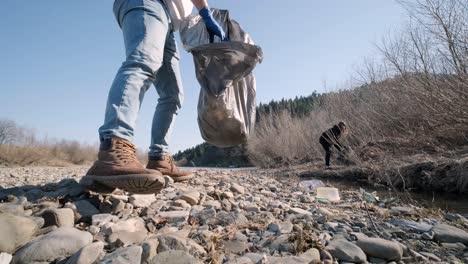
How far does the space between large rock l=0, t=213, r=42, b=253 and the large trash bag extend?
1066mm

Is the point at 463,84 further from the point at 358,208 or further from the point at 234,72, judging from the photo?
the point at 234,72

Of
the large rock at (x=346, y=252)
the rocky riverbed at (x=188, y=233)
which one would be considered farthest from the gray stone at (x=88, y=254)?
the large rock at (x=346, y=252)

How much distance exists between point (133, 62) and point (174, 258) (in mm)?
1068

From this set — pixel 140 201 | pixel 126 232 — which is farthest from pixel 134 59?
pixel 126 232

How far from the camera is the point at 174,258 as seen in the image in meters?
0.97

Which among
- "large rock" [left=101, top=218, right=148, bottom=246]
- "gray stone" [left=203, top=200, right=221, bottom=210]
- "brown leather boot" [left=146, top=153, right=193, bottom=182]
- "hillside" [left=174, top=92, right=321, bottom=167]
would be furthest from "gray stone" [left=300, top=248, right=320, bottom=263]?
"hillside" [left=174, top=92, right=321, bottom=167]

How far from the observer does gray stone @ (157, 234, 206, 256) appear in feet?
3.53

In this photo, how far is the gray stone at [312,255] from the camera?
3.63ft

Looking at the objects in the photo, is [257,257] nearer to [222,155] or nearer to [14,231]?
[14,231]

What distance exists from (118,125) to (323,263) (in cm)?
112

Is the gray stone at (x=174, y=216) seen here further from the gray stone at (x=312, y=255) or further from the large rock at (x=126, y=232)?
the gray stone at (x=312, y=255)

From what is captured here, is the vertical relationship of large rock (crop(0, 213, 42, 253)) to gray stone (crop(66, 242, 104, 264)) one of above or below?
above

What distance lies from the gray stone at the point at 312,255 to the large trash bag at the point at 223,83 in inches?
38.5

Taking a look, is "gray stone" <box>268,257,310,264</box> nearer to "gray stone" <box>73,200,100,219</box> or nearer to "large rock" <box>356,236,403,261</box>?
"large rock" <box>356,236,403,261</box>
